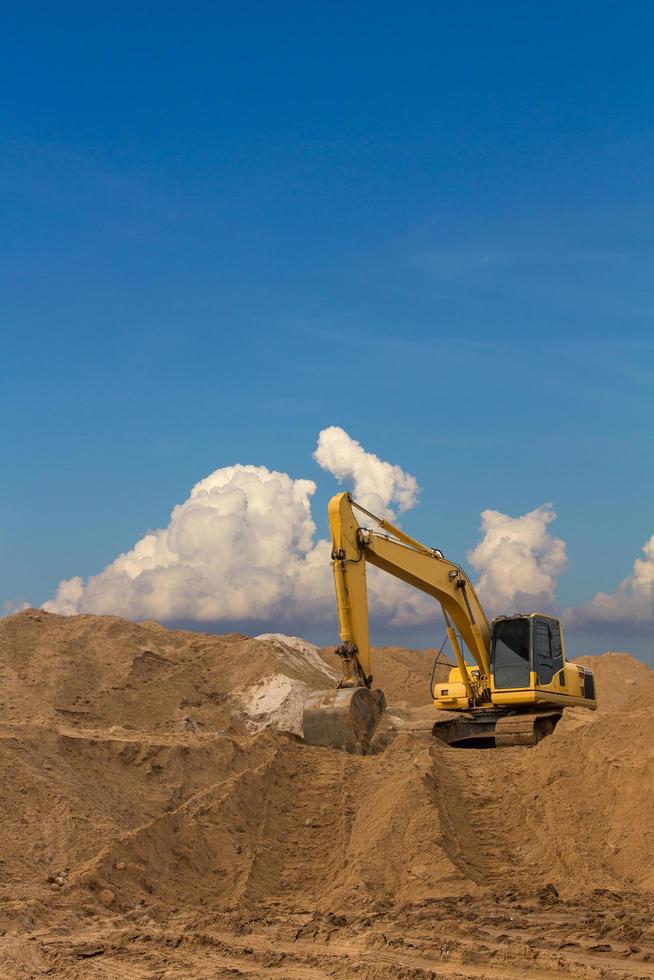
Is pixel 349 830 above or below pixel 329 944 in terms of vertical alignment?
above

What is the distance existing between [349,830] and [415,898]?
218 cm

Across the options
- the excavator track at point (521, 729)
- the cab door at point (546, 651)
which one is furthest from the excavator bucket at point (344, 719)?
the cab door at point (546, 651)

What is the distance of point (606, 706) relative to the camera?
33688 mm

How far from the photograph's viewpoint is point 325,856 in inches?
470

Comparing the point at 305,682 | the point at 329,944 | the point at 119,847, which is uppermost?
the point at 305,682

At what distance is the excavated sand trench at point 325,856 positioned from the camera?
823 cm

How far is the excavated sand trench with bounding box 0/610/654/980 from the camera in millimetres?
8234

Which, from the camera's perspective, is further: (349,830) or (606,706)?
(606,706)

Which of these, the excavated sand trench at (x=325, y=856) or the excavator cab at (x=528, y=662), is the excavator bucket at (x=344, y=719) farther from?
the excavator cab at (x=528, y=662)

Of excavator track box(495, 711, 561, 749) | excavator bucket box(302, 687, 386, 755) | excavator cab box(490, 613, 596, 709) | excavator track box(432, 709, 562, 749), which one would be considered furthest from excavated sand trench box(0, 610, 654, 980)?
excavator cab box(490, 613, 596, 709)

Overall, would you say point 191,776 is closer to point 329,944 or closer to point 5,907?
point 5,907

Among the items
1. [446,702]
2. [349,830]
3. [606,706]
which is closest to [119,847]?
[349,830]

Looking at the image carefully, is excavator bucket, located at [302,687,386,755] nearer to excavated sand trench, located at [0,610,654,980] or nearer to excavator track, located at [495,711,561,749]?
excavated sand trench, located at [0,610,654,980]

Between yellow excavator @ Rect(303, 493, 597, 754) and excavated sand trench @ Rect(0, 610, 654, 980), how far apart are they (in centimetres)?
65
